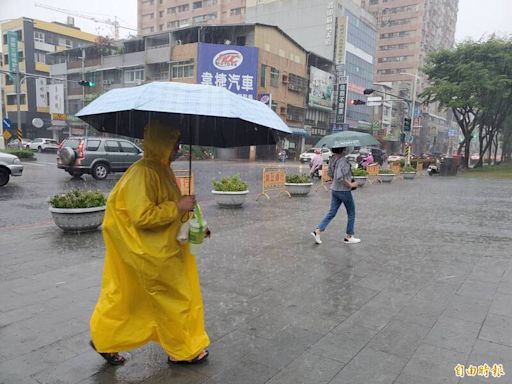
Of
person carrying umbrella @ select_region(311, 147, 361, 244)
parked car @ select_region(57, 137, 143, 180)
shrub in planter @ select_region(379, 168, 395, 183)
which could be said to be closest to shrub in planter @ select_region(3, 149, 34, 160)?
parked car @ select_region(57, 137, 143, 180)

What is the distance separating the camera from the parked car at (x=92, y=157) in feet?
51.2

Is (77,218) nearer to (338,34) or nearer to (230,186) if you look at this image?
(230,186)

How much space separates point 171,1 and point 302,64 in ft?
125

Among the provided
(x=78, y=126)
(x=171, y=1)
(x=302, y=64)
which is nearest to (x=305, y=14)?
(x=302, y=64)

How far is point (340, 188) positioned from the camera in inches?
257

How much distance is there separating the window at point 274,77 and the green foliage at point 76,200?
120 ft

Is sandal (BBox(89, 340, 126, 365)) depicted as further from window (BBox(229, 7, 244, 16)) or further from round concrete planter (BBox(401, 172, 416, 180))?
window (BBox(229, 7, 244, 16))

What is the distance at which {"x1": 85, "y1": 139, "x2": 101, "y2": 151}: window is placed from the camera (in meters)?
15.8

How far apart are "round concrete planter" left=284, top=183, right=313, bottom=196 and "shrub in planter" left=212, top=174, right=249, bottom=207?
109 inches

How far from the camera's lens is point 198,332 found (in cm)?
289

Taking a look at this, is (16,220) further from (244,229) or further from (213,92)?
(213,92)

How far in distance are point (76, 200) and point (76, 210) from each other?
0.17 meters

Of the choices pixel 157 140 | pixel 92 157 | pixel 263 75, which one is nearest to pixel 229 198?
pixel 157 140

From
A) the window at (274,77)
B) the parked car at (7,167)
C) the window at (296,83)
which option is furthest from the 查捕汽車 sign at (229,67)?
the parked car at (7,167)
